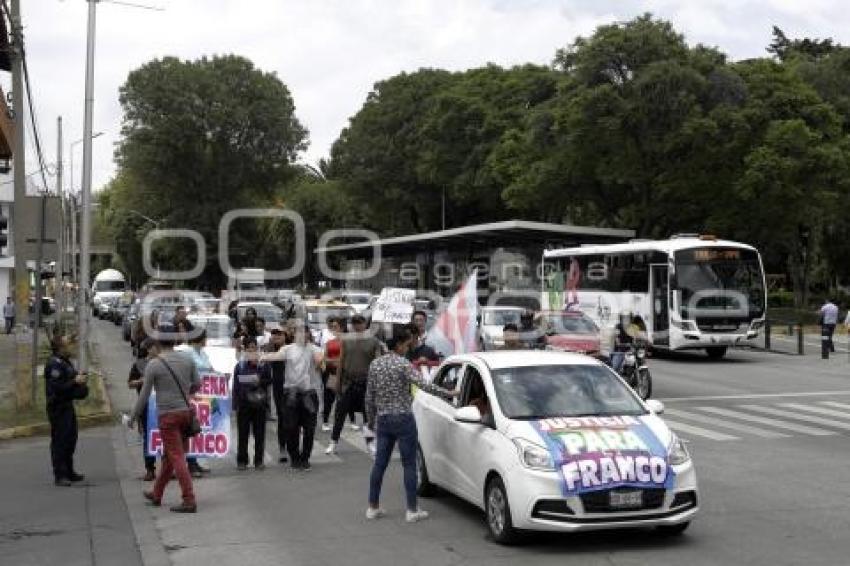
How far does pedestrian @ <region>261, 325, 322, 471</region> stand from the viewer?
41.9ft

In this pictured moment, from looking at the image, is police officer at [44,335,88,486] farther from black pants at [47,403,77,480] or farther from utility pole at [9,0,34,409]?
utility pole at [9,0,34,409]

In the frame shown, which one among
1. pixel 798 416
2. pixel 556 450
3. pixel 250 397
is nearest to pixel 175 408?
pixel 250 397

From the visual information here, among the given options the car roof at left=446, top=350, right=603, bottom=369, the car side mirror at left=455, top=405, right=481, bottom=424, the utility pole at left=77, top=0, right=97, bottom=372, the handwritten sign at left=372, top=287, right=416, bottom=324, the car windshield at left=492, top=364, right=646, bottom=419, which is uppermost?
the utility pole at left=77, top=0, right=97, bottom=372

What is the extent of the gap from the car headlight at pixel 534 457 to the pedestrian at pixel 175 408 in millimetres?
3470

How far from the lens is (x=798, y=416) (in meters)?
18.1

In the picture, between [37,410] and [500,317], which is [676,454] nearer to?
[37,410]

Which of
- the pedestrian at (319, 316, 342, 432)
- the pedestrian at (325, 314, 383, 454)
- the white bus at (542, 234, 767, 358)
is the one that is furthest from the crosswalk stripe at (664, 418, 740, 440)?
the white bus at (542, 234, 767, 358)

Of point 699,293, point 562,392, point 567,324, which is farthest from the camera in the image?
point 699,293

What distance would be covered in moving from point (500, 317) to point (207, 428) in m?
14.9

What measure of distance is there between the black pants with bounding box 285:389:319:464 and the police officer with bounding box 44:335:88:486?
2.29 meters

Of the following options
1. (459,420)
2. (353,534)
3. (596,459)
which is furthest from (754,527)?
(353,534)

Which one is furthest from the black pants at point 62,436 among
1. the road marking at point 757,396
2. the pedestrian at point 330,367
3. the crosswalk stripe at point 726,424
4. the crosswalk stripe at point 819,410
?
the crosswalk stripe at point 819,410

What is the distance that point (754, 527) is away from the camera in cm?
945

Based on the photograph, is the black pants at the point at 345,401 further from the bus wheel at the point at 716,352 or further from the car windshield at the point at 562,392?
the bus wheel at the point at 716,352
